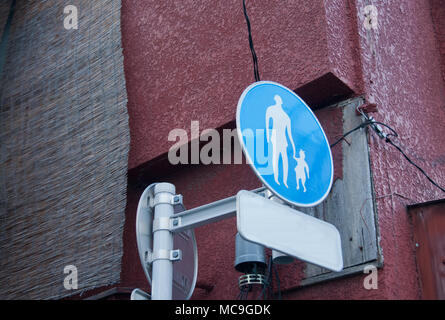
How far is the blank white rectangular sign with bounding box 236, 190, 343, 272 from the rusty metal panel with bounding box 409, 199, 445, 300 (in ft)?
3.15

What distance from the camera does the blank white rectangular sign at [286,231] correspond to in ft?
12.8

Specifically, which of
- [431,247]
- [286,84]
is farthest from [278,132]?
[431,247]

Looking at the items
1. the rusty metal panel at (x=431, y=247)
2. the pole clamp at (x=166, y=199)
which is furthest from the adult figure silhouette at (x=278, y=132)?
the rusty metal panel at (x=431, y=247)

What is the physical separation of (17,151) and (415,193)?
3830mm

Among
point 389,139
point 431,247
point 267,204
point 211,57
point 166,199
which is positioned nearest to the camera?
point 267,204

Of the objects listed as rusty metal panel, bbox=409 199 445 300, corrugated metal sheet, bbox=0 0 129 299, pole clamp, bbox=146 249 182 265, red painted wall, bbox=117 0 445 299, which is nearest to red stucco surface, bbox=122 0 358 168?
red painted wall, bbox=117 0 445 299

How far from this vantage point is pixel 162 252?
4.44 metres

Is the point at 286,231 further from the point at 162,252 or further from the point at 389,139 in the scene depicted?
the point at 389,139

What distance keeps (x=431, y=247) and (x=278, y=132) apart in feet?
4.81

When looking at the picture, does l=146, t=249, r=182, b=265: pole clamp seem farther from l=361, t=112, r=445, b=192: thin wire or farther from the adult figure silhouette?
l=361, t=112, r=445, b=192: thin wire

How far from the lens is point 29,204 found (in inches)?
263
